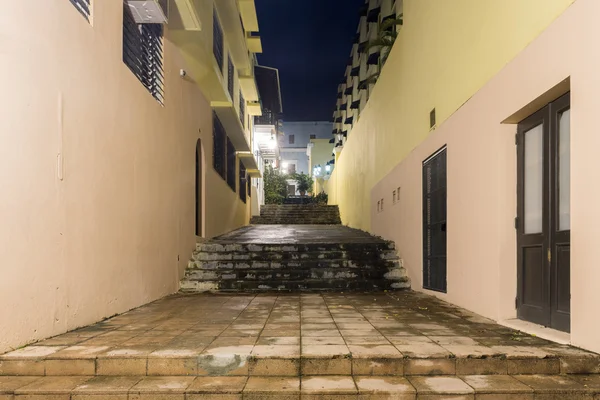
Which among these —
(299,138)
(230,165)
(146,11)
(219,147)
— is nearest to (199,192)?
(219,147)

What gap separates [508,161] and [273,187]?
2386 cm

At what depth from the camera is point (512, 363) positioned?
10.1ft

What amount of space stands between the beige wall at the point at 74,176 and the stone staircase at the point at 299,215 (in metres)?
13.8

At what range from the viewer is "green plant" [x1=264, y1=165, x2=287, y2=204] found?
27.3 meters

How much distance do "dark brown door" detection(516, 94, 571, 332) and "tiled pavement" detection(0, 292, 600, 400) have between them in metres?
0.40

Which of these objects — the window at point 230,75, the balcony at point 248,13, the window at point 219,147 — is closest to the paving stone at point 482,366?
the window at point 219,147

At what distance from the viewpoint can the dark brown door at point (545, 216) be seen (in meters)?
3.54

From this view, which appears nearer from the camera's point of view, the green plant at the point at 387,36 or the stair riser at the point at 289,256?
the stair riser at the point at 289,256

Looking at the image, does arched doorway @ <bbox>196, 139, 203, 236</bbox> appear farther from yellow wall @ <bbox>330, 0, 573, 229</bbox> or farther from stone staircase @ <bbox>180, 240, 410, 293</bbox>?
yellow wall @ <bbox>330, 0, 573, 229</bbox>

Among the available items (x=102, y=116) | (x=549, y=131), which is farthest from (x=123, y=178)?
(x=549, y=131)

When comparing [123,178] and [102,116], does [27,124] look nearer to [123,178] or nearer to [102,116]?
[102,116]

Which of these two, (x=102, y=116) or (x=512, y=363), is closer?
(x=512, y=363)

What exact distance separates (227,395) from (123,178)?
303 cm

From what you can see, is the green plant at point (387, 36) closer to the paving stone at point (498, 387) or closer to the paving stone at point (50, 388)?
the paving stone at point (498, 387)
